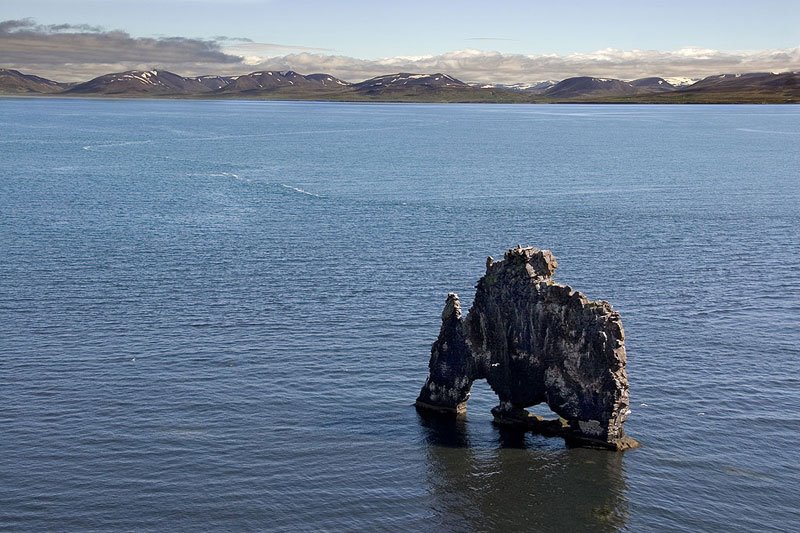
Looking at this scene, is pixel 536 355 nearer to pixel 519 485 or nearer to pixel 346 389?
pixel 519 485

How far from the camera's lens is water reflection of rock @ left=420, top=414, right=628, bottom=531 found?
6719 cm

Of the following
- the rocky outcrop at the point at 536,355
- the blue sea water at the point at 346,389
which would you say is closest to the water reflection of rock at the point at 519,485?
the blue sea water at the point at 346,389

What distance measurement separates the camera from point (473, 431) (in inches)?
3238

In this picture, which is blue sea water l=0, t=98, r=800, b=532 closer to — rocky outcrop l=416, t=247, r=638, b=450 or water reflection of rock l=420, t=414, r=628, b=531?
water reflection of rock l=420, t=414, r=628, b=531

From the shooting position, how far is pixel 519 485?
237ft

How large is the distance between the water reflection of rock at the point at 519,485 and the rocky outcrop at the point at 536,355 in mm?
2597

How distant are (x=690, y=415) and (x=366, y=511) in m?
32.4

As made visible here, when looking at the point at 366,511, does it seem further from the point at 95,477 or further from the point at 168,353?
the point at 168,353

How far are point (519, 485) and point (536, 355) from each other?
13.3 m

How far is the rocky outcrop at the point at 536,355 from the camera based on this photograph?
77375 millimetres

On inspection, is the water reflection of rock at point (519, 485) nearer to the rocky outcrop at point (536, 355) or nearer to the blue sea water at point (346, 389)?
the blue sea water at point (346, 389)

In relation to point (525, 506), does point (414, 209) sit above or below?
above

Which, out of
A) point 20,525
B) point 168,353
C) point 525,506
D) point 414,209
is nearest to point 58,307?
point 168,353

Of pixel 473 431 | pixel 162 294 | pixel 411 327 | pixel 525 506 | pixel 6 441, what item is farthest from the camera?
pixel 162 294
